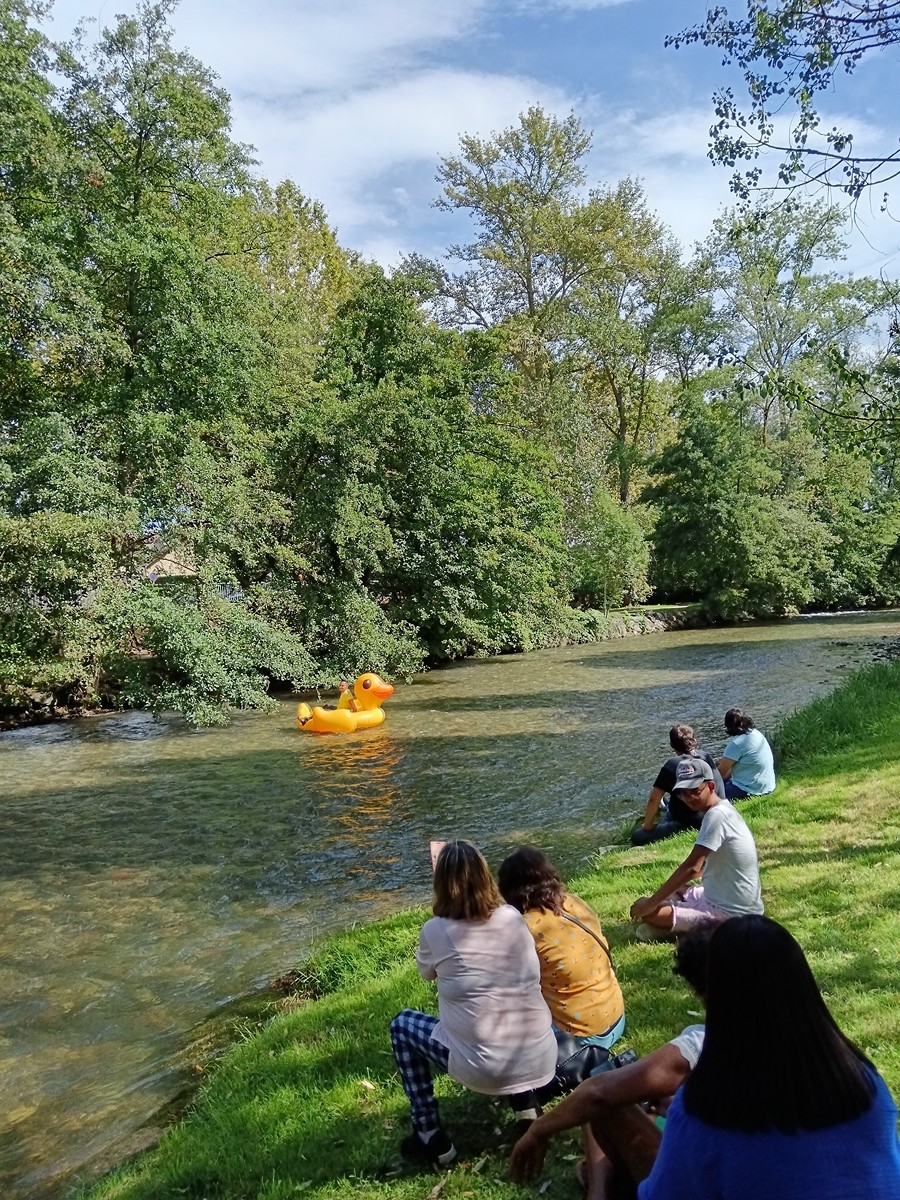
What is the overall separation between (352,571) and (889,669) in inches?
547

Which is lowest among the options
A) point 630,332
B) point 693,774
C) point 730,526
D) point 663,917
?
point 663,917

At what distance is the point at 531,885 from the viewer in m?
4.25

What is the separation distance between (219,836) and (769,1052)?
997cm

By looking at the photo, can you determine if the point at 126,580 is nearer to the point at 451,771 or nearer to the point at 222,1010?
the point at 451,771

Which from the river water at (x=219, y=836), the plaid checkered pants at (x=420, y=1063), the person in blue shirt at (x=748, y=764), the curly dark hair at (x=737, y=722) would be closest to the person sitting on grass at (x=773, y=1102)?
the plaid checkered pants at (x=420, y=1063)

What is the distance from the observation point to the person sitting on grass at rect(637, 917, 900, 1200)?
196 centimetres

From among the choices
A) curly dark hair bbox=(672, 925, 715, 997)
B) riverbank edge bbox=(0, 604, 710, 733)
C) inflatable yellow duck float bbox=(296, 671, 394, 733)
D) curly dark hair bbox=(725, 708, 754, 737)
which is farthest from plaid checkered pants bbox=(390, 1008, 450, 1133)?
riverbank edge bbox=(0, 604, 710, 733)

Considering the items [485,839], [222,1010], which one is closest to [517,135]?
[485,839]

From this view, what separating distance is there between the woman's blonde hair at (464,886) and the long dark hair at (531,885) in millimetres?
403

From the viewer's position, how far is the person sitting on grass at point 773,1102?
1.96m

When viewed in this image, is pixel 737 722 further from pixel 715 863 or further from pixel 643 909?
pixel 715 863

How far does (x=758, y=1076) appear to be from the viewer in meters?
2.03

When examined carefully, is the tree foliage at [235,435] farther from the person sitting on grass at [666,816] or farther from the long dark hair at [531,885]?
the long dark hair at [531,885]

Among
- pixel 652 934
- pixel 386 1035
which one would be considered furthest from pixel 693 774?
pixel 386 1035
